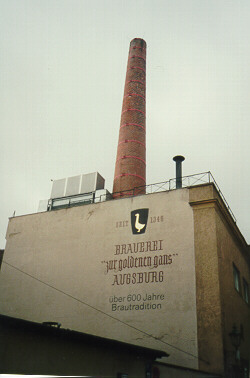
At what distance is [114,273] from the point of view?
1633 cm

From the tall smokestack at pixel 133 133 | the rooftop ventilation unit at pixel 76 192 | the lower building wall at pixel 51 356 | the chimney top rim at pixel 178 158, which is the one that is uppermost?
the tall smokestack at pixel 133 133

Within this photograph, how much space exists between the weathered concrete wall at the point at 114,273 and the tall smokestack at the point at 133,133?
3.21 metres

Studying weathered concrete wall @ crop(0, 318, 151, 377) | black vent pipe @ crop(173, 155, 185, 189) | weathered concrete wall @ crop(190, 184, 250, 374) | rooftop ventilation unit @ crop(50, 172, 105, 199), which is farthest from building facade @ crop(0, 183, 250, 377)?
weathered concrete wall @ crop(0, 318, 151, 377)

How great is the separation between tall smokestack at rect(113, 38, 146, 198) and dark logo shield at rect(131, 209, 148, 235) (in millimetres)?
2811

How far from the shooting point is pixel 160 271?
1538 cm

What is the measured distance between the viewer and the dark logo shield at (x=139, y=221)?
1666cm

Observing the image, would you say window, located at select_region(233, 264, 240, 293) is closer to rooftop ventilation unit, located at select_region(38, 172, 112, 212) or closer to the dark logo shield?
the dark logo shield

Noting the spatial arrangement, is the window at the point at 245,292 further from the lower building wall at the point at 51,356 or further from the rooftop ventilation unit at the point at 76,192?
the lower building wall at the point at 51,356

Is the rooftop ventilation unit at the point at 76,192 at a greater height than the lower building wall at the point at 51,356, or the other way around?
the rooftop ventilation unit at the point at 76,192

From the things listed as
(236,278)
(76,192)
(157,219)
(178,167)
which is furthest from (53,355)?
(76,192)

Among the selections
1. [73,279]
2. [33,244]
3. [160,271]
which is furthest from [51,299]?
[160,271]

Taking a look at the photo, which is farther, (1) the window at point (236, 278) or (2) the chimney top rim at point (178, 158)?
(2) the chimney top rim at point (178, 158)

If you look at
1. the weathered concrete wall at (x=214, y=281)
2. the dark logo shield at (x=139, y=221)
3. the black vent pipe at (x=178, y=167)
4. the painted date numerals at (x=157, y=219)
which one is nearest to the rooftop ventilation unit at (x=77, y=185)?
the dark logo shield at (x=139, y=221)

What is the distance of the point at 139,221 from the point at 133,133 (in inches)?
279
